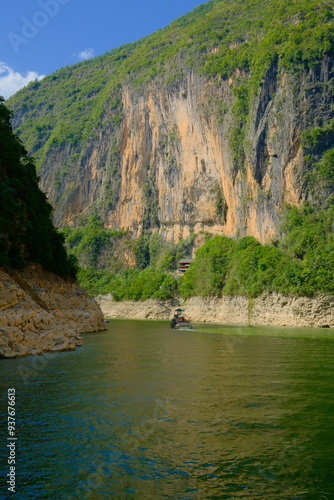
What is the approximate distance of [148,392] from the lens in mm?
15531

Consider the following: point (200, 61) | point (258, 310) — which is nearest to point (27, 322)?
point (258, 310)

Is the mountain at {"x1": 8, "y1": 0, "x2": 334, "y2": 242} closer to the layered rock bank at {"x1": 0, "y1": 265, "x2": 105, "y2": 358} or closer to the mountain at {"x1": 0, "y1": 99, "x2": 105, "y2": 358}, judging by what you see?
the mountain at {"x1": 0, "y1": 99, "x2": 105, "y2": 358}

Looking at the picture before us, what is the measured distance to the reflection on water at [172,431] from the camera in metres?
8.67

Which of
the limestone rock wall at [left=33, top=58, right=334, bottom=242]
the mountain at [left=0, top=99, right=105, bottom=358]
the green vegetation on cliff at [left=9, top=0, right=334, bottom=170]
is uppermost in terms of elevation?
the green vegetation on cliff at [left=9, top=0, right=334, bottom=170]

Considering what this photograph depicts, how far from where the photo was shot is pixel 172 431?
1152 cm

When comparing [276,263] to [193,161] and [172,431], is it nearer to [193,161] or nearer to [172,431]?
[193,161]

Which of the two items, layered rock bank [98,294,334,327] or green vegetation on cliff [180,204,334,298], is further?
green vegetation on cliff [180,204,334,298]

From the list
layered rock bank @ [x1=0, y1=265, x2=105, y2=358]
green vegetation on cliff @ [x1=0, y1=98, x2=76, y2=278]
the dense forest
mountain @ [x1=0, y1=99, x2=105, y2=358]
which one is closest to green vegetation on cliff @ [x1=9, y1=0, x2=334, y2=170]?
the dense forest

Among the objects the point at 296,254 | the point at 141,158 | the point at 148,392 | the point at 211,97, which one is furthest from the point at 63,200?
the point at 148,392

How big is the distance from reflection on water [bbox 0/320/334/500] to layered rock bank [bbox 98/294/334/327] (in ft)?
109

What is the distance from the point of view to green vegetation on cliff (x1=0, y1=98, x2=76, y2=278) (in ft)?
101

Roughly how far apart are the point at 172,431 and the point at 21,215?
24.5 m

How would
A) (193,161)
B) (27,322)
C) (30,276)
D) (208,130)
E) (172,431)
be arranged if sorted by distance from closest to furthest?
(172,431)
(27,322)
(30,276)
(208,130)
(193,161)

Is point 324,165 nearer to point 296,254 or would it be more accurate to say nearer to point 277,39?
point 296,254
